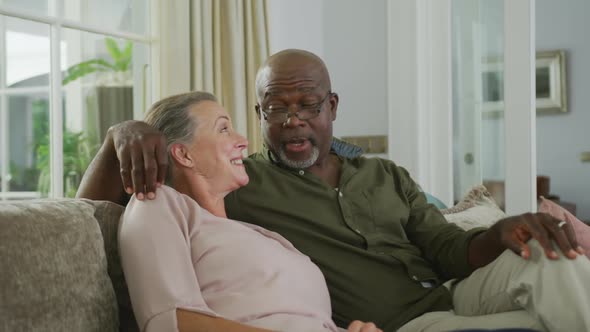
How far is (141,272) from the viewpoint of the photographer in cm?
124

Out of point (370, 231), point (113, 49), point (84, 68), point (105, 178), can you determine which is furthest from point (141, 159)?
point (113, 49)

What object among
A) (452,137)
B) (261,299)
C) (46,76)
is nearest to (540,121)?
(452,137)

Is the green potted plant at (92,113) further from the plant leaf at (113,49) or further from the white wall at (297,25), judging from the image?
the white wall at (297,25)

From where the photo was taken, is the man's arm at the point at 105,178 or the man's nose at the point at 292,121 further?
the man's nose at the point at 292,121

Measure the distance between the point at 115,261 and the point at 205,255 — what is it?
0.18m

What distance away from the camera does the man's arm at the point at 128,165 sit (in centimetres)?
136

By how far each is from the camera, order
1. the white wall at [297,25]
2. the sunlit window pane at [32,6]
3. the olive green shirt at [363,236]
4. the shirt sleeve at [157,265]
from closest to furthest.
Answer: the shirt sleeve at [157,265] → the olive green shirt at [363,236] → the sunlit window pane at [32,6] → the white wall at [297,25]

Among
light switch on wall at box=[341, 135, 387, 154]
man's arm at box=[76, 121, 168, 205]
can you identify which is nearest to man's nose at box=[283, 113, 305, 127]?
man's arm at box=[76, 121, 168, 205]

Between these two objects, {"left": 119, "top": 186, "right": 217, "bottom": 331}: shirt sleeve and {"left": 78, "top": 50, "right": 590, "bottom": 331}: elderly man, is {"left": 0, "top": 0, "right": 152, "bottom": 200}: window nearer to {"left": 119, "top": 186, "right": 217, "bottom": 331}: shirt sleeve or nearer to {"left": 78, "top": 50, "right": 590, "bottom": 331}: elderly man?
{"left": 78, "top": 50, "right": 590, "bottom": 331}: elderly man

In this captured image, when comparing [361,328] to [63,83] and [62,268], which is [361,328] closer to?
[62,268]

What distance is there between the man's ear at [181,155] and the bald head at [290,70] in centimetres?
48

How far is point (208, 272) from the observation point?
1.37 m

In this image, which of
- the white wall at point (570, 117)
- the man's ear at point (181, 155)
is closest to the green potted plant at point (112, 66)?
the man's ear at point (181, 155)

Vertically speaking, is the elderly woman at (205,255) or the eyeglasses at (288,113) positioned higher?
the eyeglasses at (288,113)
